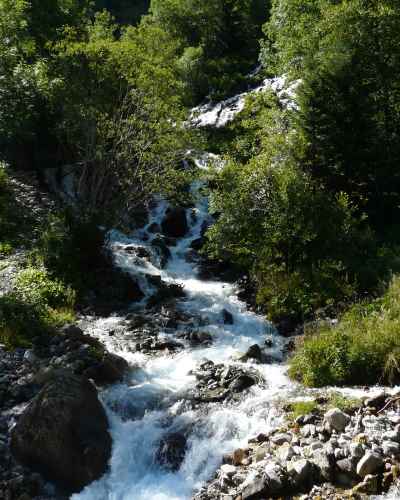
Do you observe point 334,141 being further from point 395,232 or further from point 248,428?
point 248,428

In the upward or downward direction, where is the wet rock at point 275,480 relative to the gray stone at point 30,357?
downward

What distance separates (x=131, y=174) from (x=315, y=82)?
7847 millimetres

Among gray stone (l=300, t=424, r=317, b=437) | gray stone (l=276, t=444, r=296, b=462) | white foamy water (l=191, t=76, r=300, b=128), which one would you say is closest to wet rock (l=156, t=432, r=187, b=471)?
gray stone (l=276, t=444, r=296, b=462)

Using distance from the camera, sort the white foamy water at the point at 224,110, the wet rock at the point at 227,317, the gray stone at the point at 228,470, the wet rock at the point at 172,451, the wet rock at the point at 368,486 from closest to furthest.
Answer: the wet rock at the point at 368,486 < the gray stone at the point at 228,470 < the wet rock at the point at 172,451 < the wet rock at the point at 227,317 < the white foamy water at the point at 224,110

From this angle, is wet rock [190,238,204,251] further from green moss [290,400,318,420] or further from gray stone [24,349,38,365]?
green moss [290,400,318,420]

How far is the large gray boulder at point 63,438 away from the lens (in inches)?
319

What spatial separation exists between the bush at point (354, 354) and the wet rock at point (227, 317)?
4.06 metres

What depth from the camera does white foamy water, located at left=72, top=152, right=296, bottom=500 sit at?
26.9 feet

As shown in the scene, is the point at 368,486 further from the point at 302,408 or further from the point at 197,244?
the point at 197,244

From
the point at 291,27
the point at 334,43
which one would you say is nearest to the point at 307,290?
the point at 334,43

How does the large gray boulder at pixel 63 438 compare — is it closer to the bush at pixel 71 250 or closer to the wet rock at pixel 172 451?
the wet rock at pixel 172 451

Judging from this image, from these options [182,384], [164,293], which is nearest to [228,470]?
[182,384]

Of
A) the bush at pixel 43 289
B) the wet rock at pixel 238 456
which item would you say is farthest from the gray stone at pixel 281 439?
the bush at pixel 43 289

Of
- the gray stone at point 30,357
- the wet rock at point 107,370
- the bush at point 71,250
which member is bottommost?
the wet rock at point 107,370
